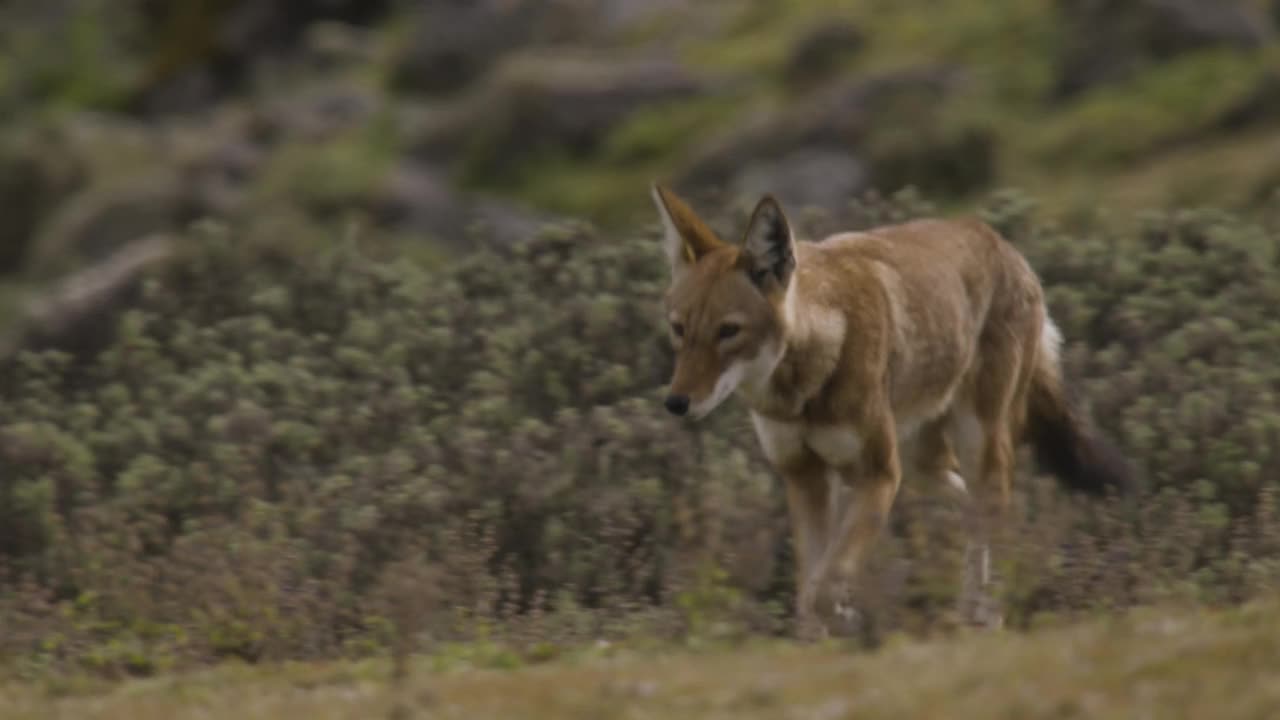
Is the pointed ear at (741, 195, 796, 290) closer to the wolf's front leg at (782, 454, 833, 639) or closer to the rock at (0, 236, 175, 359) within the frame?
the wolf's front leg at (782, 454, 833, 639)

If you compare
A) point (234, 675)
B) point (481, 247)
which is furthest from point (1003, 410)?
point (481, 247)

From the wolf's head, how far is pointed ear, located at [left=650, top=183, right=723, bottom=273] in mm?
183

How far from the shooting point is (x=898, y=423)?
981cm

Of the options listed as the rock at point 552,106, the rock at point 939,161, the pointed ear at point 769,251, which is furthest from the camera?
the rock at point 552,106

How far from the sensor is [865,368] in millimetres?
9188

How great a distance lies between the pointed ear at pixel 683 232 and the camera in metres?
9.23

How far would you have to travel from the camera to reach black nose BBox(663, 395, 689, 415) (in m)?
8.67

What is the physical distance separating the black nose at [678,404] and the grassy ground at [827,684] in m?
0.93

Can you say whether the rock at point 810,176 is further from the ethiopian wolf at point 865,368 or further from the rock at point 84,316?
the ethiopian wolf at point 865,368

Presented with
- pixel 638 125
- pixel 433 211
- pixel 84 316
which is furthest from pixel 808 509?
pixel 638 125

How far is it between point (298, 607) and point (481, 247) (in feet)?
16.2

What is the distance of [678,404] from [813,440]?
75 centimetres

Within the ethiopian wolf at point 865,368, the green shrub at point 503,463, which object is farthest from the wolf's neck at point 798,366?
the green shrub at point 503,463

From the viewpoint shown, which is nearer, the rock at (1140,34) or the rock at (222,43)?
the rock at (1140,34)
